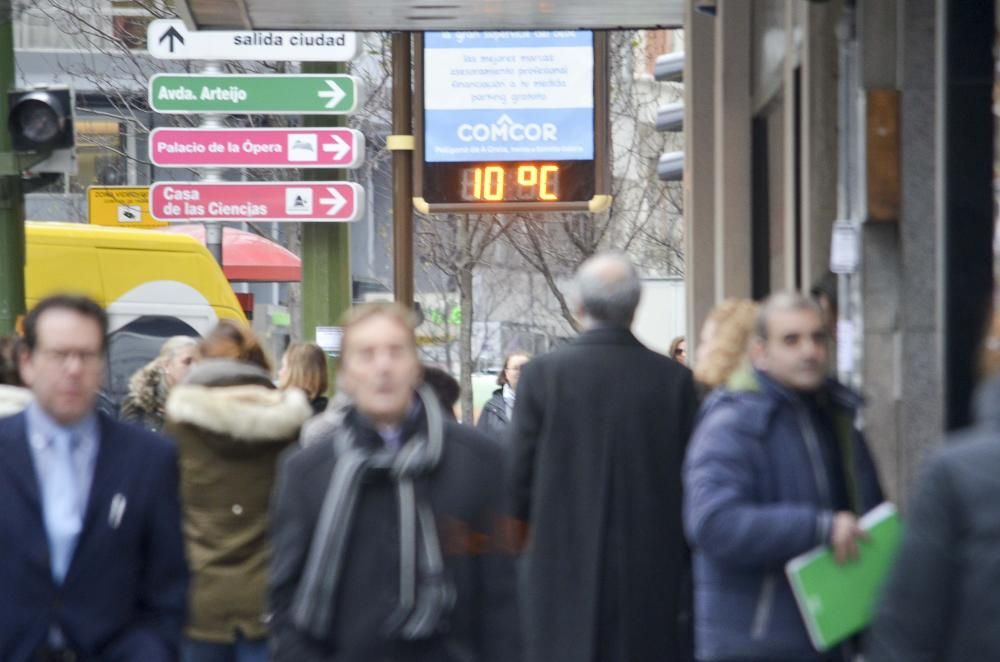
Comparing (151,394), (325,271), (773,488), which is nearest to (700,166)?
(325,271)

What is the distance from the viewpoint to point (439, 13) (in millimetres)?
12750

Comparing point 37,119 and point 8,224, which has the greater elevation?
point 37,119

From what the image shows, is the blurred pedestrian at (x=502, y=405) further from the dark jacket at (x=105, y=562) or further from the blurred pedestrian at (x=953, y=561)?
the blurred pedestrian at (x=953, y=561)

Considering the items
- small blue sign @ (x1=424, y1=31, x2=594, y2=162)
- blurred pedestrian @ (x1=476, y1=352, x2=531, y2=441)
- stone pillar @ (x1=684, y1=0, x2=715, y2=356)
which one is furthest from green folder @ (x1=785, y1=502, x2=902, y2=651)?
small blue sign @ (x1=424, y1=31, x2=594, y2=162)

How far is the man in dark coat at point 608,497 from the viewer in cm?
686

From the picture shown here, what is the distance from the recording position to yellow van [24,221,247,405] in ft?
53.1

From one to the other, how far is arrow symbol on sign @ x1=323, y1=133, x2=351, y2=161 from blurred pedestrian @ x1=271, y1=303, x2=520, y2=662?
31.9 feet

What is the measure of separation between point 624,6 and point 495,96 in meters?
2.76

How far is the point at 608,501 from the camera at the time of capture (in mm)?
6855

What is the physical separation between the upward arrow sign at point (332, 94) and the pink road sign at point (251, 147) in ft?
0.75

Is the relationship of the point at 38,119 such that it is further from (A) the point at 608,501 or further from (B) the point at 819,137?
(A) the point at 608,501

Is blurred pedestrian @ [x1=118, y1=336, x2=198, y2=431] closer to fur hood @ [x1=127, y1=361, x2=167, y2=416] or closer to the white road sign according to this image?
fur hood @ [x1=127, y1=361, x2=167, y2=416]

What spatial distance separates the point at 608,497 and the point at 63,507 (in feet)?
8.16

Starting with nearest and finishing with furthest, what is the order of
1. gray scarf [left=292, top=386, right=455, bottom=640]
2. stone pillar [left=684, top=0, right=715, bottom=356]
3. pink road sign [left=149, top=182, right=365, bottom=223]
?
1. gray scarf [left=292, top=386, right=455, bottom=640]
2. stone pillar [left=684, top=0, right=715, bottom=356]
3. pink road sign [left=149, top=182, right=365, bottom=223]
